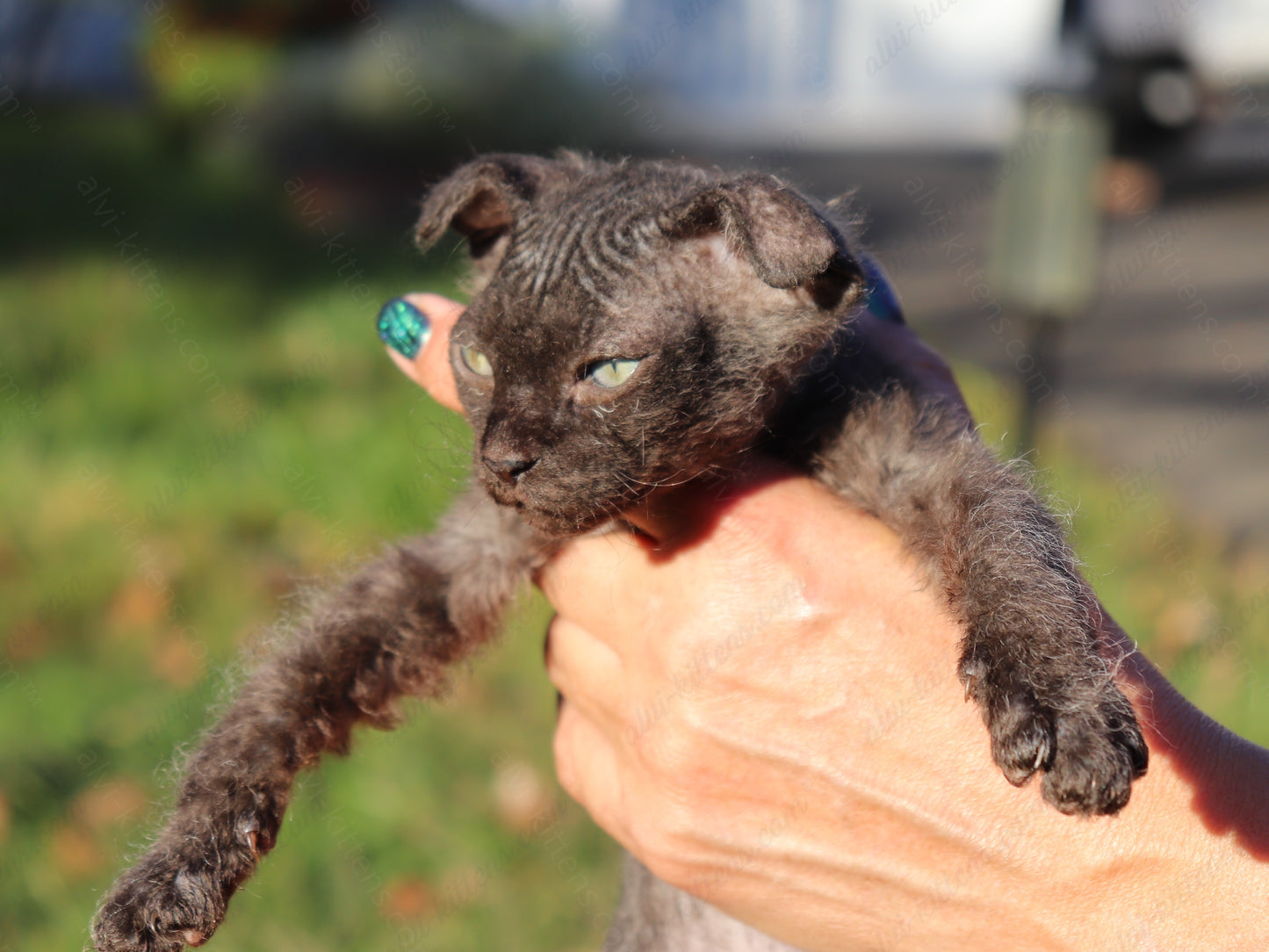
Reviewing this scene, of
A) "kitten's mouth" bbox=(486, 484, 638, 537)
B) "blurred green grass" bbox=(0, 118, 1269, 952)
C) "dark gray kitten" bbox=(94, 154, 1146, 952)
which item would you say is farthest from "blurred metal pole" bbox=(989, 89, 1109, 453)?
"kitten's mouth" bbox=(486, 484, 638, 537)

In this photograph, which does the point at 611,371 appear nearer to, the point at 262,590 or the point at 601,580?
the point at 601,580

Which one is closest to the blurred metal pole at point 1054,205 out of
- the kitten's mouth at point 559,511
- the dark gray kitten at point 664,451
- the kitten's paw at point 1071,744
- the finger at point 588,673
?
the dark gray kitten at point 664,451

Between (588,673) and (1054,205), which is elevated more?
(588,673)

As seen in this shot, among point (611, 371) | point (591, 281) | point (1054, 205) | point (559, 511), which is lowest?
point (1054, 205)

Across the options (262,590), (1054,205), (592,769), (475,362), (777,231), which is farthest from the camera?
(1054,205)

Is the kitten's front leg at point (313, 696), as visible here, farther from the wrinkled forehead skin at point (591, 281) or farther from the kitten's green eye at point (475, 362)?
the wrinkled forehead skin at point (591, 281)

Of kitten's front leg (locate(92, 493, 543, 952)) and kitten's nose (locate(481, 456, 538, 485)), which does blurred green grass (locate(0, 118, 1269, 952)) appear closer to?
kitten's front leg (locate(92, 493, 543, 952))

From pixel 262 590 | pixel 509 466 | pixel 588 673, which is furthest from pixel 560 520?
pixel 262 590

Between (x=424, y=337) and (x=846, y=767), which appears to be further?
(x=424, y=337)
